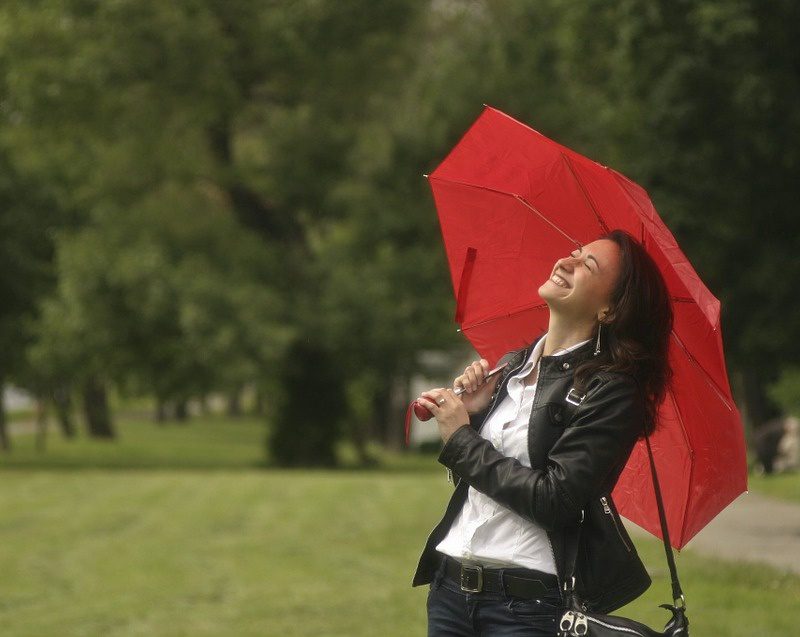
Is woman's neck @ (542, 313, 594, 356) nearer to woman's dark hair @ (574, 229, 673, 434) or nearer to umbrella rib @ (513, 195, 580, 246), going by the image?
woman's dark hair @ (574, 229, 673, 434)

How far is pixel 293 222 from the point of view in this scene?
103 feet

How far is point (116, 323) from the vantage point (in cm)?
3014

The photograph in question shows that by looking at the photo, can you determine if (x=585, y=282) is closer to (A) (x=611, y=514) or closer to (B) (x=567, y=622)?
(A) (x=611, y=514)

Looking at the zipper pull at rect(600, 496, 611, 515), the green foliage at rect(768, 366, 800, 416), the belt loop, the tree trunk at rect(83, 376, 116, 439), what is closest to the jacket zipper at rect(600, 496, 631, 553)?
the zipper pull at rect(600, 496, 611, 515)

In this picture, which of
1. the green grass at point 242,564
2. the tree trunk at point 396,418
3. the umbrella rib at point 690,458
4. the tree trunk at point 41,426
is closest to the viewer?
the umbrella rib at point 690,458

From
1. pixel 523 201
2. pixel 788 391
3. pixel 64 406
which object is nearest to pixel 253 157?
pixel 788 391

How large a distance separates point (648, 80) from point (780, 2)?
65.6 inches

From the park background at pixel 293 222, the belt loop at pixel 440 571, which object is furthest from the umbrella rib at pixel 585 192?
the park background at pixel 293 222

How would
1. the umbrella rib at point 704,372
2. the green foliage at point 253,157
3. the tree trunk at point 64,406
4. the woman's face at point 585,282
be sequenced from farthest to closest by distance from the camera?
the tree trunk at point 64,406 < the green foliage at point 253,157 < the umbrella rib at point 704,372 < the woman's face at point 585,282

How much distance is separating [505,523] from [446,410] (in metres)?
0.30

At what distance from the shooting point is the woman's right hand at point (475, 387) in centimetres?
362

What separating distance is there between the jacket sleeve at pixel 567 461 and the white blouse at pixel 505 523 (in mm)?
89

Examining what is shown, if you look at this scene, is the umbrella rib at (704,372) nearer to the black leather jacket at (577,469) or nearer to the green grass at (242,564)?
the black leather jacket at (577,469)

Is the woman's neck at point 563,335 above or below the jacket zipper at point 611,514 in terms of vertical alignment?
above
